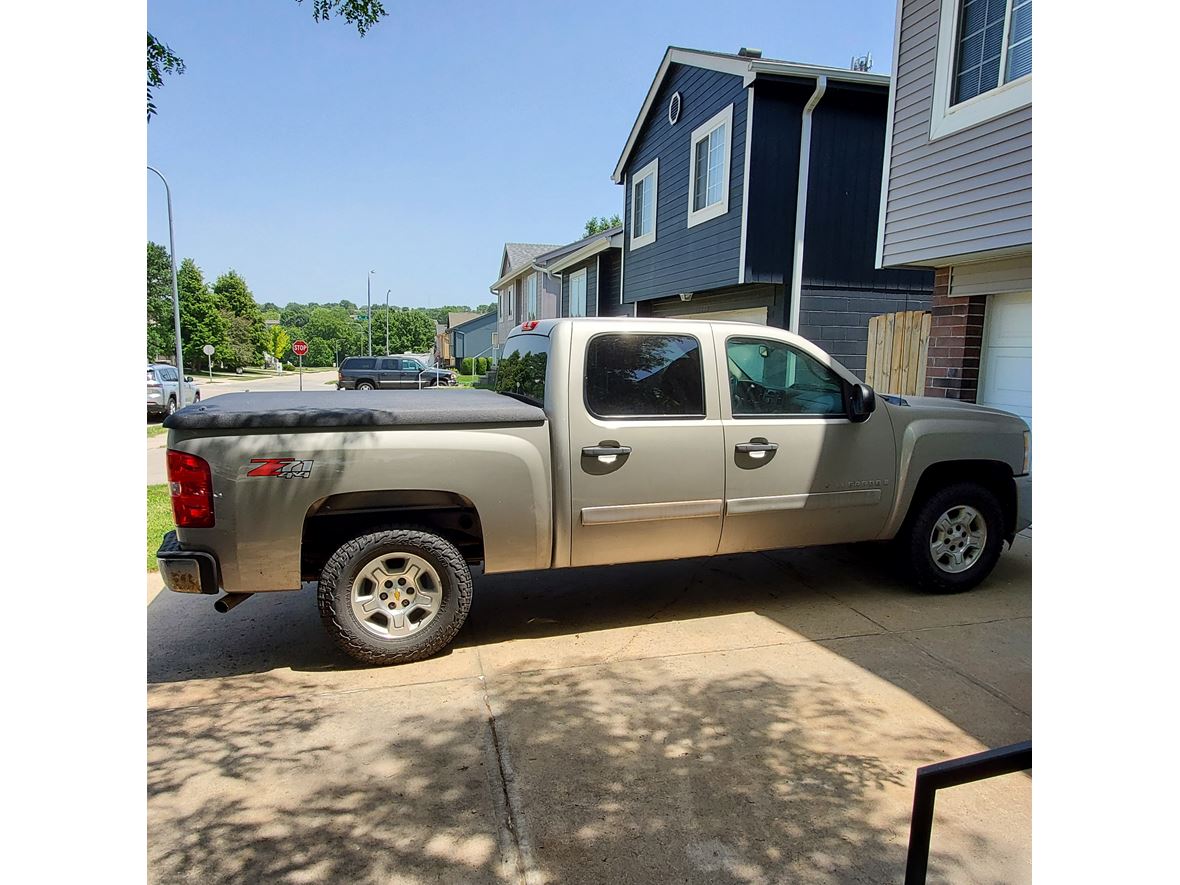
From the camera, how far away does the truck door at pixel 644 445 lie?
173 inches

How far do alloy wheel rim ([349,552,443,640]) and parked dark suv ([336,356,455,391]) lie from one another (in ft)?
92.0

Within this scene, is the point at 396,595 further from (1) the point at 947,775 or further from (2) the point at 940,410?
(2) the point at 940,410

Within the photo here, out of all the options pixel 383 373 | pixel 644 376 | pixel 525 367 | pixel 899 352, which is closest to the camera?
pixel 644 376

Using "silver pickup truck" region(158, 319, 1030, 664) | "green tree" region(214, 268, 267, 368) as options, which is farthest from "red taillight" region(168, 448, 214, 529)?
"green tree" region(214, 268, 267, 368)

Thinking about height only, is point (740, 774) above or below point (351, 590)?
below

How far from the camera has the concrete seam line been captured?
2596mm

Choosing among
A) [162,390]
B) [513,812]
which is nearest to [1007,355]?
[513,812]

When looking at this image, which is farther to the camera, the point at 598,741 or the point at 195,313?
the point at 195,313

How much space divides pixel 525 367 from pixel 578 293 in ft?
64.7

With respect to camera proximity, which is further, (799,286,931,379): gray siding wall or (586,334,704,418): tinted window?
(799,286,931,379): gray siding wall

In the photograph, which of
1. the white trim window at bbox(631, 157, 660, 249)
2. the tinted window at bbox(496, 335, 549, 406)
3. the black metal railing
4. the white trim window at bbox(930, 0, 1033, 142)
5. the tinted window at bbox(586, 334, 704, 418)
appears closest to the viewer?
the black metal railing

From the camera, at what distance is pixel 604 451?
14.4 feet

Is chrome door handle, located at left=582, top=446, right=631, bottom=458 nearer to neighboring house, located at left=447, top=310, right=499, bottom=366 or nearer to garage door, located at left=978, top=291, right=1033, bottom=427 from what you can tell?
garage door, located at left=978, top=291, right=1033, bottom=427

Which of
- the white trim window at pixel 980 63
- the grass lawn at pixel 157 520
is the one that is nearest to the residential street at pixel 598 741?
the grass lawn at pixel 157 520
